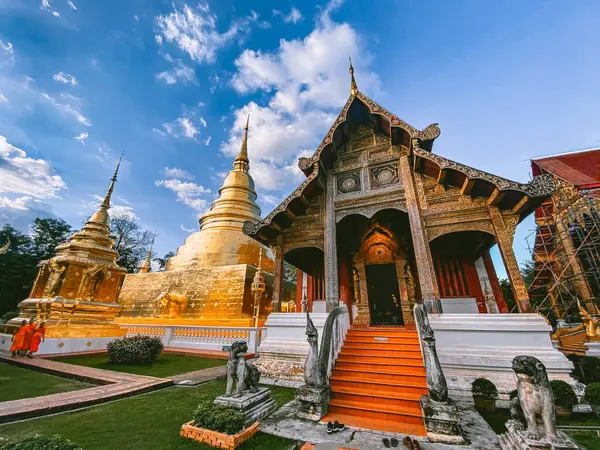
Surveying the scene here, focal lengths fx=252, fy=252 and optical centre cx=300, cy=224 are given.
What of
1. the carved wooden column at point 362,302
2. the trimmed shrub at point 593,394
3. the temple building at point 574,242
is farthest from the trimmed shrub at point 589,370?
the carved wooden column at point 362,302

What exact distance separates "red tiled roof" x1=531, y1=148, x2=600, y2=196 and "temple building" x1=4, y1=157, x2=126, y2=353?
23.7 m

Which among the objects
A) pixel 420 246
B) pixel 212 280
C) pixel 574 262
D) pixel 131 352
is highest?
pixel 574 262

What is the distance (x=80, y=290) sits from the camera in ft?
34.8

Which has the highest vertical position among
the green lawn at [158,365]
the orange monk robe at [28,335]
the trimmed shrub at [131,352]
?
the orange monk robe at [28,335]

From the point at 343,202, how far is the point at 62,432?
709 cm

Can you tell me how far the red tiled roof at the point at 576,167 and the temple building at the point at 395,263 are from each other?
11.5 meters

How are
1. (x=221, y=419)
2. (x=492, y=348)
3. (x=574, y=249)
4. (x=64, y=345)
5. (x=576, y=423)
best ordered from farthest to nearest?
(x=574, y=249)
(x=64, y=345)
(x=492, y=348)
(x=576, y=423)
(x=221, y=419)

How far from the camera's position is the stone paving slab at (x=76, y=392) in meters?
3.61

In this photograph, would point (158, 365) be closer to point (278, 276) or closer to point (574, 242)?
point (278, 276)

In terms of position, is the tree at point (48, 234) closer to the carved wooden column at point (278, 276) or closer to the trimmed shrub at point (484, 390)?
the carved wooden column at point (278, 276)

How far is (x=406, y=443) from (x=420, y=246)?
4.28 meters

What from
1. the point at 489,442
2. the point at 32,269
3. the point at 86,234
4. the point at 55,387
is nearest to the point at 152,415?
the point at 55,387

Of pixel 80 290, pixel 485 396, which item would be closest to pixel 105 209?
pixel 80 290

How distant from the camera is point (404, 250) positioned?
846cm
